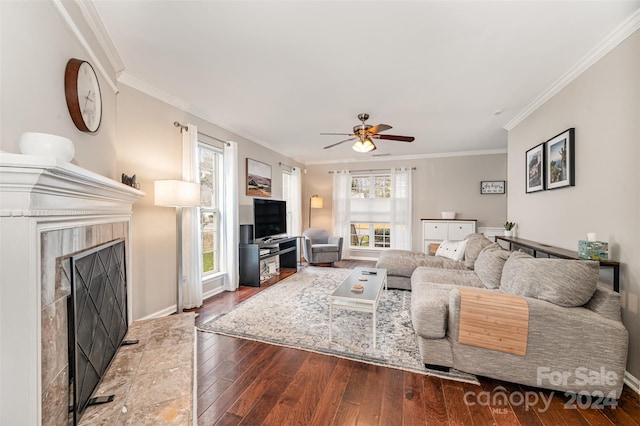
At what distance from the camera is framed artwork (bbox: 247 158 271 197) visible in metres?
4.80

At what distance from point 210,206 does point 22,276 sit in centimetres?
318

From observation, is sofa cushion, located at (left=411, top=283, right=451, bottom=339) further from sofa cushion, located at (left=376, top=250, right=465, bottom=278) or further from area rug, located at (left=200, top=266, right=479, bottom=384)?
sofa cushion, located at (left=376, top=250, right=465, bottom=278)

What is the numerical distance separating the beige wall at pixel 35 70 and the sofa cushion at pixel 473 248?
413 cm

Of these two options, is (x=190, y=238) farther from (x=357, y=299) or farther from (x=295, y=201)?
(x=295, y=201)

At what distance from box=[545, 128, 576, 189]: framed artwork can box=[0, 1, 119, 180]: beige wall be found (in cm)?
394

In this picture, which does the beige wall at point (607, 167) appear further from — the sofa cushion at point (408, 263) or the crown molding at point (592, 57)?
the sofa cushion at point (408, 263)

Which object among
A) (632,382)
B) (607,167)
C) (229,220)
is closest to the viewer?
(632,382)

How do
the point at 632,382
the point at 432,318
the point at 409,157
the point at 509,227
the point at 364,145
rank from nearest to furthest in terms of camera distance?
the point at 632,382, the point at 432,318, the point at 364,145, the point at 509,227, the point at 409,157

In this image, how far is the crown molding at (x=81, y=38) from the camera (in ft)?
4.73

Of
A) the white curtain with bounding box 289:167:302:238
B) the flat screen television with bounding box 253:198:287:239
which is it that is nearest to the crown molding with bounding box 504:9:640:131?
the flat screen television with bounding box 253:198:287:239

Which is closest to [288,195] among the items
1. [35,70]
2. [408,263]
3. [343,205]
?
[343,205]

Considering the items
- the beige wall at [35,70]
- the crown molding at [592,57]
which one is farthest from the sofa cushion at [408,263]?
the beige wall at [35,70]

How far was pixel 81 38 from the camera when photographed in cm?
167

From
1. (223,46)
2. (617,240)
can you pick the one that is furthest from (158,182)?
(617,240)
